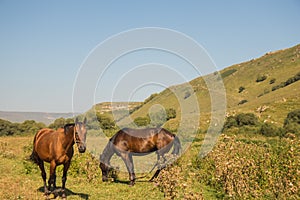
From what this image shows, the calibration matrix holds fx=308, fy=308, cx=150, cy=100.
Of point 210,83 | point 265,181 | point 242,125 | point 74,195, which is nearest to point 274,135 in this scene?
point 242,125

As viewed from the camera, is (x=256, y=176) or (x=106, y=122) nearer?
(x=256, y=176)

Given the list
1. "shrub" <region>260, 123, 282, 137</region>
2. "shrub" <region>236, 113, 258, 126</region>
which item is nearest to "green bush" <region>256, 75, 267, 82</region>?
"shrub" <region>236, 113, 258, 126</region>

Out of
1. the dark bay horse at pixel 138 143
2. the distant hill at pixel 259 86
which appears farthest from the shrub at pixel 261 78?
the dark bay horse at pixel 138 143

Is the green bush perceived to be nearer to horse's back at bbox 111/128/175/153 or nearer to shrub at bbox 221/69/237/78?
shrub at bbox 221/69/237/78

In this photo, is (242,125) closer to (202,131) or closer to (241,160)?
(202,131)

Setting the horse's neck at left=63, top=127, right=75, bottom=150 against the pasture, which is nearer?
the pasture

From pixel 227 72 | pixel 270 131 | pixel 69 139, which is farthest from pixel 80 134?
pixel 227 72

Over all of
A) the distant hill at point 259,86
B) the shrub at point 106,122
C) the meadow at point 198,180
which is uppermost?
the distant hill at point 259,86

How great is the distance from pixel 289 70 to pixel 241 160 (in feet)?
277

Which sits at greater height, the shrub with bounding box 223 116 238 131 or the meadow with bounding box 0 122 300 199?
the shrub with bounding box 223 116 238 131

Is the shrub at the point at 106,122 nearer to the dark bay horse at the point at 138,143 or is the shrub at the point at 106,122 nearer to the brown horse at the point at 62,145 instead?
the dark bay horse at the point at 138,143

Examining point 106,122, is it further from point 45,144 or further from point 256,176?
point 256,176

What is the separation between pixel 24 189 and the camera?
36.9ft

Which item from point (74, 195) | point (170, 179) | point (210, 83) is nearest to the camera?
point (170, 179)
